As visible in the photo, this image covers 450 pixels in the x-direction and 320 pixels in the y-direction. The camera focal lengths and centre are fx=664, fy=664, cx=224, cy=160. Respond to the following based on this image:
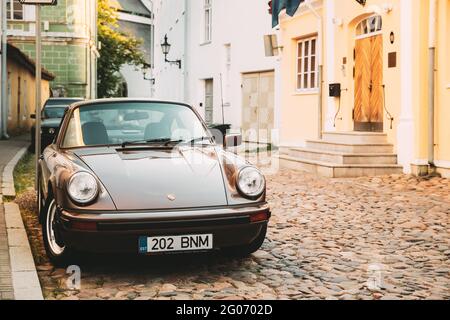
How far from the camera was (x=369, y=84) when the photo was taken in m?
14.3

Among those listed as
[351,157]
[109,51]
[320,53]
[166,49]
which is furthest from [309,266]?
[109,51]

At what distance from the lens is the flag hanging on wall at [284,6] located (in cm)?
1667

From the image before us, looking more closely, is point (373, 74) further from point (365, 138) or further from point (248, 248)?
point (248, 248)

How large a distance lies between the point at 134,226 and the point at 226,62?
23.4 metres

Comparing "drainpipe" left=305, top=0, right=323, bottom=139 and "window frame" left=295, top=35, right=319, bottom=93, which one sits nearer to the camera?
"drainpipe" left=305, top=0, right=323, bottom=139

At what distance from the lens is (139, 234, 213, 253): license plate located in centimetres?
473

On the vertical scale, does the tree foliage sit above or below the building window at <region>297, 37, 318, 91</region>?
above

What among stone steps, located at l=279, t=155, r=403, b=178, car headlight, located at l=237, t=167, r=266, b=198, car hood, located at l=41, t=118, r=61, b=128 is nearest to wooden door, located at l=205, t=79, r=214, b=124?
car hood, located at l=41, t=118, r=61, b=128

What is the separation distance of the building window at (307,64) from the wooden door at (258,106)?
14.6ft

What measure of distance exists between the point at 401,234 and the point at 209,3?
24.9m

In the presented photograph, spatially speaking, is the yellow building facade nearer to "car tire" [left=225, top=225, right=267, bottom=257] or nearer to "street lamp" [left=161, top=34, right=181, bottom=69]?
"car tire" [left=225, top=225, right=267, bottom=257]

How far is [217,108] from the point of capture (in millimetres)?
28531

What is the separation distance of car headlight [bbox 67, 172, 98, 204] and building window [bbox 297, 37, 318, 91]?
41.3 feet

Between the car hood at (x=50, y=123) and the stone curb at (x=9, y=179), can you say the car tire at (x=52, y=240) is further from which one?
the car hood at (x=50, y=123)
